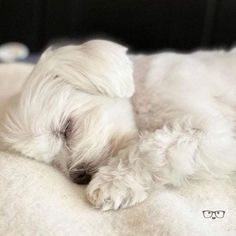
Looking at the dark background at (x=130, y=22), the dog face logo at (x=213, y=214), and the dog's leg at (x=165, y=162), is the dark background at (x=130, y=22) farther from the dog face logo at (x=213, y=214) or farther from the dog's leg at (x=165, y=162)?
the dog face logo at (x=213, y=214)

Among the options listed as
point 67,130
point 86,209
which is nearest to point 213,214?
point 86,209

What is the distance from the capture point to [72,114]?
62.3 inches

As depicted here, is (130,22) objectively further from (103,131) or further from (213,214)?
(213,214)

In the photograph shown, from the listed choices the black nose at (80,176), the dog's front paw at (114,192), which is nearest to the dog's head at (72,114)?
the black nose at (80,176)

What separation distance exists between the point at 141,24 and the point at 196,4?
0.90 feet

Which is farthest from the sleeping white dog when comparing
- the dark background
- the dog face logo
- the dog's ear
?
the dark background

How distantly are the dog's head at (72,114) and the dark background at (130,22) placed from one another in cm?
92

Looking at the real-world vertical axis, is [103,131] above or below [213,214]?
above

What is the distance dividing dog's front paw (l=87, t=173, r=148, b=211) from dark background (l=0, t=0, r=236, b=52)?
3.89 ft

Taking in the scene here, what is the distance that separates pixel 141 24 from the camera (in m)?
2.51

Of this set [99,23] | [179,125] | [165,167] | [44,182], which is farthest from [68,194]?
[99,23]

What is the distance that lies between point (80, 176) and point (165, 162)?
0.85 ft

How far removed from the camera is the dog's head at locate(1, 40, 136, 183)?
1.56 metres

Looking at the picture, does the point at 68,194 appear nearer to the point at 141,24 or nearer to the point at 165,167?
the point at 165,167
